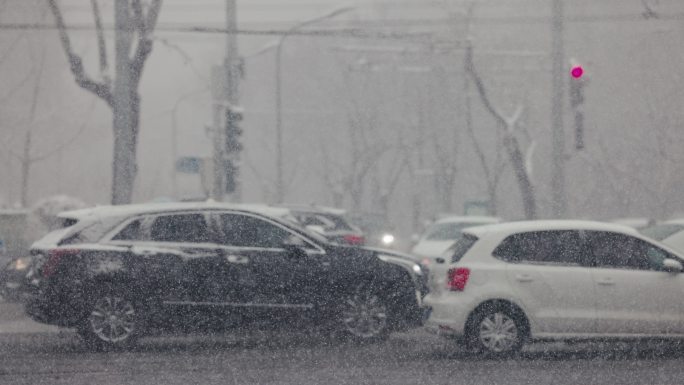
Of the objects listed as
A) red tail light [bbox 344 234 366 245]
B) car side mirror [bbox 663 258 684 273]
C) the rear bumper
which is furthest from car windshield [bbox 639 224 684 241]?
the rear bumper

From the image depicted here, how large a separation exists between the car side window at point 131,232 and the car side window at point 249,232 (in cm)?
93

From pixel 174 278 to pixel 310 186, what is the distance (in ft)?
215

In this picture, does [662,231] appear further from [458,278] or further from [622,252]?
[458,278]

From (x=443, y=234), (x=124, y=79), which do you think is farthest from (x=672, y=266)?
(x=124, y=79)

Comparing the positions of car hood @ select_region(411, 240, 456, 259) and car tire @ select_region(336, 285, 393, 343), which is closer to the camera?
car tire @ select_region(336, 285, 393, 343)

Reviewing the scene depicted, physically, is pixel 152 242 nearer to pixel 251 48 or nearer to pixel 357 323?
pixel 357 323

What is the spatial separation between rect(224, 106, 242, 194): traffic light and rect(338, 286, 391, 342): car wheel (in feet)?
33.1

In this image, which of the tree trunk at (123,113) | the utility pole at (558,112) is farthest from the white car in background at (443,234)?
the tree trunk at (123,113)

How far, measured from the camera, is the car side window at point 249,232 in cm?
1503

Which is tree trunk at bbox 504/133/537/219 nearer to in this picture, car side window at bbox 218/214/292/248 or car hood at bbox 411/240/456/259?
car hood at bbox 411/240/456/259

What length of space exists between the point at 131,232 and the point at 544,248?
4.67 m

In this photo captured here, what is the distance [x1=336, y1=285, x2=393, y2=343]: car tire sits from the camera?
592 inches

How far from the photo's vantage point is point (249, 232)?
594 inches

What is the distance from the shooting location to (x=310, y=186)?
80.2 meters
